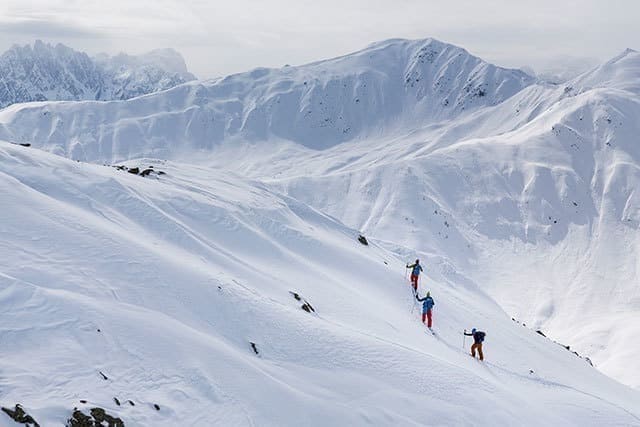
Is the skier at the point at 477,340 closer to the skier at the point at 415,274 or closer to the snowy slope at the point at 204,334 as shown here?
the snowy slope at the point at 204,334

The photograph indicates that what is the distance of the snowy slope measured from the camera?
1234 centimetres

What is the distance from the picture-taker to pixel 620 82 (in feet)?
509

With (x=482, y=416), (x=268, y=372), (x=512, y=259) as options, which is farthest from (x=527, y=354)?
(x=512, y=259)

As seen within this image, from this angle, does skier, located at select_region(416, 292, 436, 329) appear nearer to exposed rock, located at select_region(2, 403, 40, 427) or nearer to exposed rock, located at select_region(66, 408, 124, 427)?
exposed rock, located at select_region(66, 408, 124, 427)

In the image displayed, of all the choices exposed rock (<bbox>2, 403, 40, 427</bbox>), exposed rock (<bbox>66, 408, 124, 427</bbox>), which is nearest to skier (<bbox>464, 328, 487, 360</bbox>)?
exposed rock (<bbox>66, 408, 124, 427</bbox>)

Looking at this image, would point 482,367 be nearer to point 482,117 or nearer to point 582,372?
point 582,372

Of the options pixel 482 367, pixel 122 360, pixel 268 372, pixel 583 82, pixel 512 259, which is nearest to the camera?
pixel 122 360

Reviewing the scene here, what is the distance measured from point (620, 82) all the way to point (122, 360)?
175 metres

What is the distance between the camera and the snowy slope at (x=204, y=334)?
1234cm

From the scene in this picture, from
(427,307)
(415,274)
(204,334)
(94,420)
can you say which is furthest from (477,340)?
(94,420)

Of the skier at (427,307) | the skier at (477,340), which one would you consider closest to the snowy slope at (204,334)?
the skier at (477,340)

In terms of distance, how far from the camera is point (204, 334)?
15367 millimetres

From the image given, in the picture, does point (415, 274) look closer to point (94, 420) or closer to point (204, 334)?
point (204, 334)

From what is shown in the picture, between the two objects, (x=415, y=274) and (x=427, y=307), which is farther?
(x=415, y=274)
